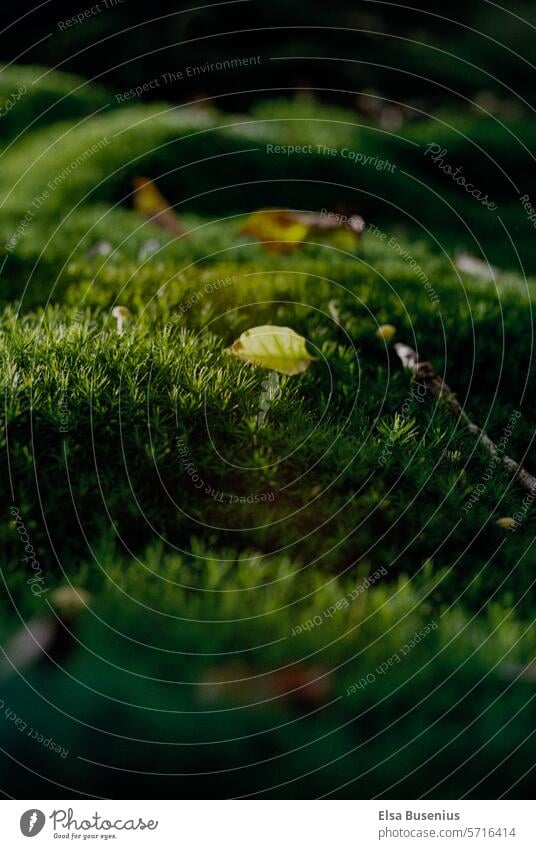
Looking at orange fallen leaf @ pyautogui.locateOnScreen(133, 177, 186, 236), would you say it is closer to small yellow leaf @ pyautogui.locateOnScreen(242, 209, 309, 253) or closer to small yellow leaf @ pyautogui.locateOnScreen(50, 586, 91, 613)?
small yellow leaf @ pyautogui.locateOnScreen(242, 209, 309, 253)

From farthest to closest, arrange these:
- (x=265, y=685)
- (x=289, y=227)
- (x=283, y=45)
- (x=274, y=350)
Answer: (x=283, y=45) → (x=289, y=227) → (x=274, y=350) → (x=265, y=685)

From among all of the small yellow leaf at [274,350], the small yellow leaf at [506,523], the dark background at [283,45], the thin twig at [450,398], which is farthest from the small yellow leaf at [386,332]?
the dark background at [283,45]

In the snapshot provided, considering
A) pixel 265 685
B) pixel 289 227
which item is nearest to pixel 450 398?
pixel 265 685

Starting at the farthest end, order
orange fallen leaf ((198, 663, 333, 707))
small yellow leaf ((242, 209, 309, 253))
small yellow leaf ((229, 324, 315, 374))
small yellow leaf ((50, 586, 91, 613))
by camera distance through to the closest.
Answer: small yellow leaf ((242, 209, 309, 253)) < small yellow leaf ((229, 324, 315, 374)) < small yellow leaf ((50, 586, 91, 613)) < orange fallen leaf ((198, 663, 333, 707))

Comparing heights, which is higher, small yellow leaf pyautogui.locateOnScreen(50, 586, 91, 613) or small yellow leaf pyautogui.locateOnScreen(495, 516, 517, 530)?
small yellow leaf pyautogui.locateOnScreen(495, 516, 517, 530)

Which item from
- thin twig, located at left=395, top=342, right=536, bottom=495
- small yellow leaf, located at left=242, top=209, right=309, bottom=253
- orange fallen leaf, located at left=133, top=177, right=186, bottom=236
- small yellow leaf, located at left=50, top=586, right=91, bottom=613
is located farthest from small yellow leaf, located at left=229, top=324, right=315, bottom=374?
orange fallen leaf, located at left=133, top=177, right=186, bottom=236

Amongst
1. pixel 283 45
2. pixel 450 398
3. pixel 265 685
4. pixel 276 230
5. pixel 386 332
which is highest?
pixel 283 45

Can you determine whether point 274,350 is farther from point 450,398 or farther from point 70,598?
point 70,598
